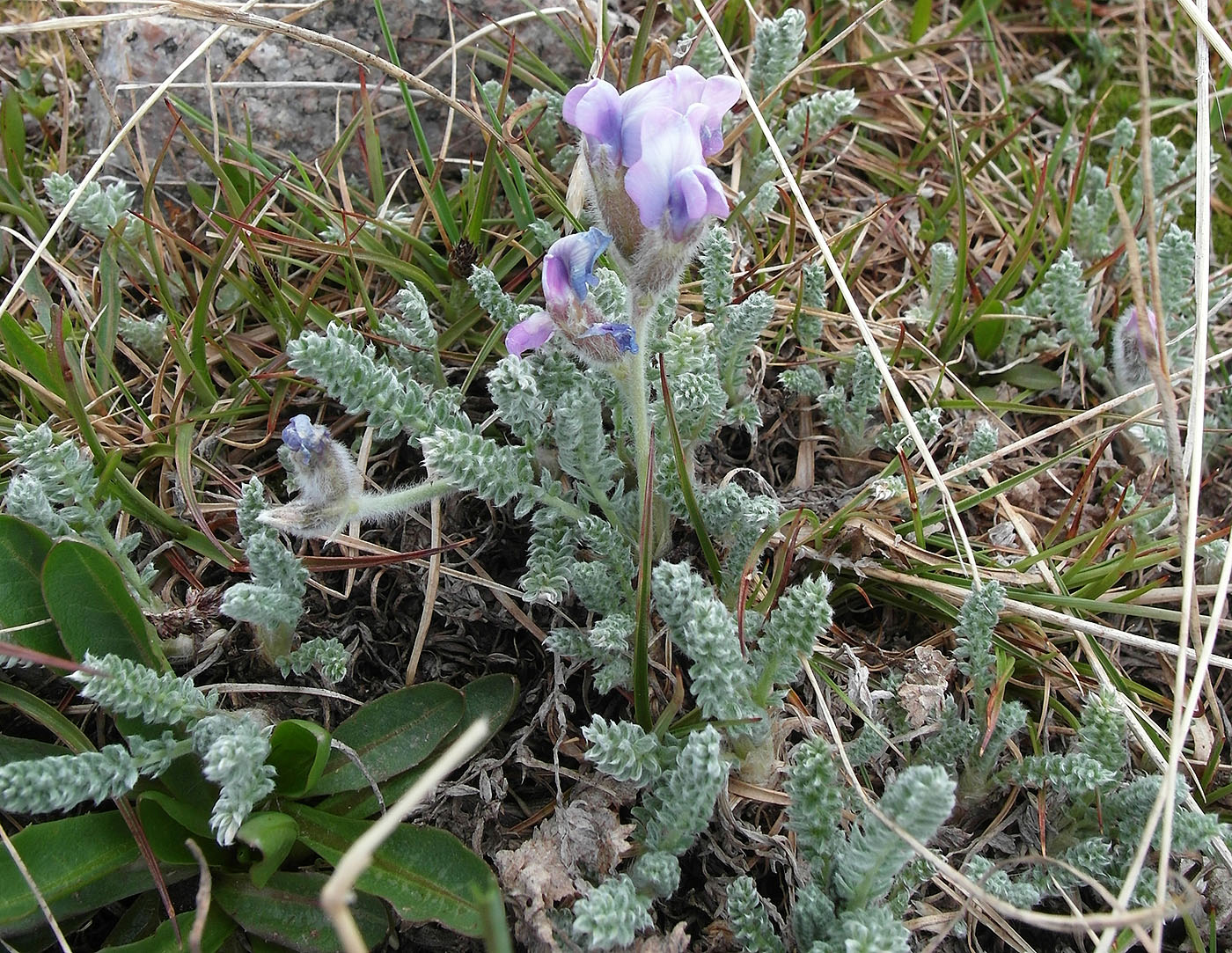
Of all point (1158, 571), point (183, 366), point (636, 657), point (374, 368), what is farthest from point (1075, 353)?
point (183, 366)

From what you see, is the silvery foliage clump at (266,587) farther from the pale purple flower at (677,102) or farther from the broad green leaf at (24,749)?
the pale purple flower at (677,102)

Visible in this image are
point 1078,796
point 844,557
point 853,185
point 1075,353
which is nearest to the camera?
point 1078,796

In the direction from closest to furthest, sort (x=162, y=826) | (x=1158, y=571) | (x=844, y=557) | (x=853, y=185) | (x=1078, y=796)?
(x=162, y=826), (x=1078, y=796), (x=844, y=557), (x=1158, y=571), (x=853, y=185)

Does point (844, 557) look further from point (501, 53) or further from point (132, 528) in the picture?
point (501, 53)

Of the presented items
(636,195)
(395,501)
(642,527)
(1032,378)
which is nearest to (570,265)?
(636,195)

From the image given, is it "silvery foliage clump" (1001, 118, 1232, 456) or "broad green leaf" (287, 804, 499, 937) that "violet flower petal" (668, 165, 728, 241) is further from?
"silvery foliage clump" (1001, 118, 1232, 456)
